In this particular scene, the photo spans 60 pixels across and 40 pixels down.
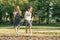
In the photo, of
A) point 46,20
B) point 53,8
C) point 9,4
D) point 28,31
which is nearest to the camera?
point 28,31

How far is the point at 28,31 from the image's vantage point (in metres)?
23.0

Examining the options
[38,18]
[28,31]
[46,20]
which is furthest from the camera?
[38,18]

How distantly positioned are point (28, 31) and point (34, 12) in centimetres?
4627

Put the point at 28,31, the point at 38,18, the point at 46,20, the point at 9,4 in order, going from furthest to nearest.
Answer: the point at 38,18, the point at 46,20, the point at 9,4, the point at 28,31

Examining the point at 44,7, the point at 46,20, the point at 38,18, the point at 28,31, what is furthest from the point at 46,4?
the point at 28,31

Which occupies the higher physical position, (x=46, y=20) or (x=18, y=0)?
(x=18, y=0)

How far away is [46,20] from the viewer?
73.7m

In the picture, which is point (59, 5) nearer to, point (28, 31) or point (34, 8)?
point (34, 8)

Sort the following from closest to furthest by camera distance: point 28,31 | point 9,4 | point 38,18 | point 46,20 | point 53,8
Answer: point 28,31, point 9,4, point 53,8, point 46,20, point 38,18

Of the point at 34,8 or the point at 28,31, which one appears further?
the point at 34,8

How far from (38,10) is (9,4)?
332 inches

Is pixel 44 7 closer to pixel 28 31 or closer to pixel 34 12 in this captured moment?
pixel 34 12

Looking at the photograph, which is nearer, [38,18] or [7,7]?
[7,7]

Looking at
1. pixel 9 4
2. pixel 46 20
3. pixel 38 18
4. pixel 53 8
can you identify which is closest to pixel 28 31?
pixel 9 4
